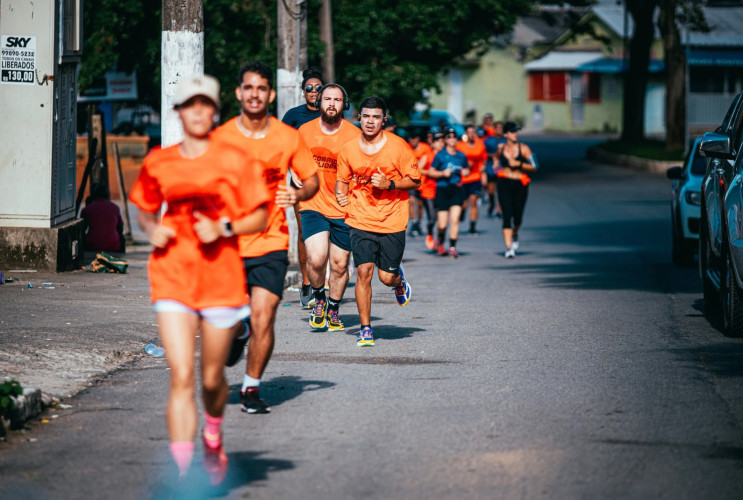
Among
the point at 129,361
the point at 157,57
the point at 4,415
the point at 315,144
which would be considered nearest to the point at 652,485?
the point at 4,415

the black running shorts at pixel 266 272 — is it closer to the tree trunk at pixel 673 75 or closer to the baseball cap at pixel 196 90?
the baseball cap at pixel 196 90

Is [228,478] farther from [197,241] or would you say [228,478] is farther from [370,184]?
[370,184]

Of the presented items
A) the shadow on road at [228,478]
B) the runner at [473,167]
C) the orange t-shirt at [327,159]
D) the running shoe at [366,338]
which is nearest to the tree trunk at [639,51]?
the runner at [473,167]

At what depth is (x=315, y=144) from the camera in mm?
10633

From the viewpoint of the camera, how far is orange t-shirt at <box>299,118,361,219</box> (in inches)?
414

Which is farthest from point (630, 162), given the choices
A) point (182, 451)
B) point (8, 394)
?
point (182, 451)

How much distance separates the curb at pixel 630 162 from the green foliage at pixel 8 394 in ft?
112

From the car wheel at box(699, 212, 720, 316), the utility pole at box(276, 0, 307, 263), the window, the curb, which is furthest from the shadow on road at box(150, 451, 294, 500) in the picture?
the window

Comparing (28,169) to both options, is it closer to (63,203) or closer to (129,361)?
(63,203)

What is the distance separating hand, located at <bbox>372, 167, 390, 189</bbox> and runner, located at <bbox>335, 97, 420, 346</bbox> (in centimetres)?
2

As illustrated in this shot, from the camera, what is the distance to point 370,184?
9.97m

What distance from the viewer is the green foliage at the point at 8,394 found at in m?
6.54

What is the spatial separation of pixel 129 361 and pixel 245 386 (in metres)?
2.09

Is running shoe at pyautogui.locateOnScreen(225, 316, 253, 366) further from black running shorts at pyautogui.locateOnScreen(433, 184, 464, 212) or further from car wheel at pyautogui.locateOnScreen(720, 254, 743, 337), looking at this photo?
black running shorts at pyautogui.locateOnScreen(433, 184, 464, 212)
